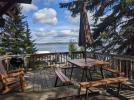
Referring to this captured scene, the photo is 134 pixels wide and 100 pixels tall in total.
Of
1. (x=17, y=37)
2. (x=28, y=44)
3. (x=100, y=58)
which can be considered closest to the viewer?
(x=100, y=58)

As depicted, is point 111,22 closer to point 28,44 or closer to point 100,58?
point 100,58

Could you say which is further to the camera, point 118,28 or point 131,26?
point 118,28

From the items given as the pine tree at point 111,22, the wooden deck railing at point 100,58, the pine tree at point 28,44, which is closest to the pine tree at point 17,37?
the pine tree at point 28,44

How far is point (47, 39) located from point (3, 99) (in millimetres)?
38020

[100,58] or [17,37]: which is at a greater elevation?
[17,37]

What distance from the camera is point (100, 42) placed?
42.3ft

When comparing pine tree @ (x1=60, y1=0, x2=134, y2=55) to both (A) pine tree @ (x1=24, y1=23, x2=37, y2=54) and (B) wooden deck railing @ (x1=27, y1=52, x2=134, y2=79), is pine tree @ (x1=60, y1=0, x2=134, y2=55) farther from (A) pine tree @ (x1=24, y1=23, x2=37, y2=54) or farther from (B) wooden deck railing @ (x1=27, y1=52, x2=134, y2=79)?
(A) pine tree @ (x1=24, y1=23, x2=37, y2=54)

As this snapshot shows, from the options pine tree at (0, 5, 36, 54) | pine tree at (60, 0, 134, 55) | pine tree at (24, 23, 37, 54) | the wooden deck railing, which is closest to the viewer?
the wooden deck railing

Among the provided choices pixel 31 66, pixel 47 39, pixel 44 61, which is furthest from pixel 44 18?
pixel 31 66

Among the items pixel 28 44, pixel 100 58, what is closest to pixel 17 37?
pixel 28 44

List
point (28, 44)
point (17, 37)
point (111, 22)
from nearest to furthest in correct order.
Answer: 1. point (111, 22)
2. point (28, 44)
3. point (17, 37)

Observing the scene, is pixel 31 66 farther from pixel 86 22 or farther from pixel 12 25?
pixel 12 25

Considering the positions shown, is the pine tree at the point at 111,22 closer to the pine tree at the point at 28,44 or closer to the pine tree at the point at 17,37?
the pine tree at the point at 28,44

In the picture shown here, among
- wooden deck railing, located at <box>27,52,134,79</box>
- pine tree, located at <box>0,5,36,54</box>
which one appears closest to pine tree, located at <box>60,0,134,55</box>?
wooden deck railing, located at <box>27,52,134,79</box>
